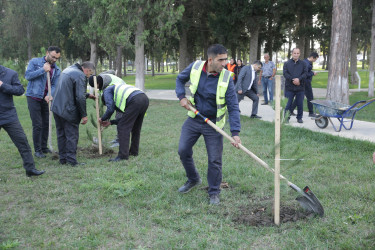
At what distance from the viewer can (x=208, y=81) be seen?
14.3ft

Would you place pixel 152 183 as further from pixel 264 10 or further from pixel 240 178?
pixel 264 10

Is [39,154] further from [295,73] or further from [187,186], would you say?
[295,73]

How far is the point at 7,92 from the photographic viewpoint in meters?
5.15

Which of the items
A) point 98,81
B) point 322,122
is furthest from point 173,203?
point 322,122

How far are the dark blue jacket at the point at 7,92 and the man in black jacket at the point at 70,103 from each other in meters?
0.83

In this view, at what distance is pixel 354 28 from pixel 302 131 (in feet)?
52.6

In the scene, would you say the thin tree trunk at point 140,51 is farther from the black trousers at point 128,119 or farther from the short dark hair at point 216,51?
the short dark hair at point 216,51

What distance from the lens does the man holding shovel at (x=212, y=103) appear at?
427 cm

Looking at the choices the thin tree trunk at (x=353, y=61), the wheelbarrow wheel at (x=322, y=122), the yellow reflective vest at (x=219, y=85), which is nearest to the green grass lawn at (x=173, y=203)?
the yellow reflective vest at (x=219, y=85)

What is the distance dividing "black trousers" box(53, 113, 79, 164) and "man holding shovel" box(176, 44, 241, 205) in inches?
95.8

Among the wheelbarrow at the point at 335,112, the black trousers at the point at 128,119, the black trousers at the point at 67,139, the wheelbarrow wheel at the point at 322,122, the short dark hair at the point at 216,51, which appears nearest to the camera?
the short dark hair at the point at 216,51

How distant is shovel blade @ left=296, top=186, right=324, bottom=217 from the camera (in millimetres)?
3961

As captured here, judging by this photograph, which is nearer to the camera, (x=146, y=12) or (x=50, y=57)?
(x=50, y=57)

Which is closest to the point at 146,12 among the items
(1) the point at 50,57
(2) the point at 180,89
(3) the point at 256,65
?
(3) the point at 256,65
